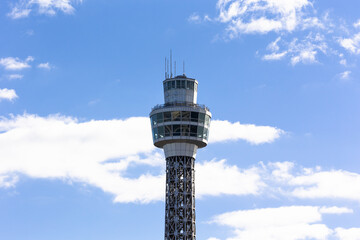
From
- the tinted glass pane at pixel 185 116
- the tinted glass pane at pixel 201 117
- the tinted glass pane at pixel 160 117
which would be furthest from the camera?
the tinted glass pane at pixel 201 117

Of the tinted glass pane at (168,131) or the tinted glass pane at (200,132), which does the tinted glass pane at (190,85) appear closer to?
the tinted glass pane at (200,132)

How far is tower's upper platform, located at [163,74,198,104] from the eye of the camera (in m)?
193

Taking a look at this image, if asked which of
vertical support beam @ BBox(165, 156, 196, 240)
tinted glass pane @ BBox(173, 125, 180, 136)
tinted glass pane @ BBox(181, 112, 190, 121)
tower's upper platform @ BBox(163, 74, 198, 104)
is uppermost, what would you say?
tower's upper platform @ BBox(163, 74, 198, 104)

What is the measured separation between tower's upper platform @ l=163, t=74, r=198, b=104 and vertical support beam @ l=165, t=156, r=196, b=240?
14.4 meters

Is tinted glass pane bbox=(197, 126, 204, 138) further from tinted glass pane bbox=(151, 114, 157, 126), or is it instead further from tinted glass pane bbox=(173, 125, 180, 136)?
tinted glass pane bbox=(151, 114, 157, 126)

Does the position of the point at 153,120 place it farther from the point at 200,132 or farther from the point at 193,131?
the point at 200,132

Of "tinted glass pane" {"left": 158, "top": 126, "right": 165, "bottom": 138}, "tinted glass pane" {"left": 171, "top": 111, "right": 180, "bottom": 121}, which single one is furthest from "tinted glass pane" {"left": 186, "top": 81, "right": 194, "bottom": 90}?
"tinted glass pane" {"left": 158, "top": 126, "right": 165, "bottom": 138}

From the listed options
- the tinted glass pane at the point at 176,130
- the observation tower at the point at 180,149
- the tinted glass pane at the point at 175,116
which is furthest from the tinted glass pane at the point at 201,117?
the tinted glass pane at the point at 176,130

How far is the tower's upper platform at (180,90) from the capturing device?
193 m

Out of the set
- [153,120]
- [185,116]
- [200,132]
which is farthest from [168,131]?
[200,132]

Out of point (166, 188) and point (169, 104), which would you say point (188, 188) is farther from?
point (169, 104)

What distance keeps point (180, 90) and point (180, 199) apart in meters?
26.8

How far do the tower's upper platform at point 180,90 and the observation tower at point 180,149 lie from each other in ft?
2.45

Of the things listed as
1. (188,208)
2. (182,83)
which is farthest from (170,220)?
(182,83)
